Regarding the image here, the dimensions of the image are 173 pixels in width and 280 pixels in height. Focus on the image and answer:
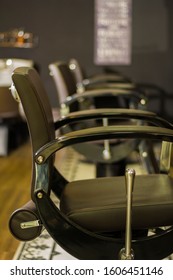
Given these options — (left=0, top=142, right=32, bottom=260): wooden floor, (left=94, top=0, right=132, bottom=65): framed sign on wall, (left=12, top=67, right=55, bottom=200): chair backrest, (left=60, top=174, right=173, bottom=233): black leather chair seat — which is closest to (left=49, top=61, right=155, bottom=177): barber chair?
(left=0, top=142, right=32, bottom=260): wooden floor

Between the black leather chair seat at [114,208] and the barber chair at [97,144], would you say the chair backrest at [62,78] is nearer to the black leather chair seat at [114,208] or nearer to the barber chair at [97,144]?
the barber chair at [97,144]

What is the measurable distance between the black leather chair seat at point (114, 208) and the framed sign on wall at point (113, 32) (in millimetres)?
4603

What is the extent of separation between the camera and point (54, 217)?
175cm

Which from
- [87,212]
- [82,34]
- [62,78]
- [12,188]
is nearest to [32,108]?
[87,212]

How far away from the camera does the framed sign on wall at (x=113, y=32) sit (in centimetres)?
631

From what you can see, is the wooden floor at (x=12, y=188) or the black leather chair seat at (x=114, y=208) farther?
the wooden floor at (x=12, y=188)

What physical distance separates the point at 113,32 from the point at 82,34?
37 centimetres

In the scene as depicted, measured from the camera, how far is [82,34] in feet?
21.0

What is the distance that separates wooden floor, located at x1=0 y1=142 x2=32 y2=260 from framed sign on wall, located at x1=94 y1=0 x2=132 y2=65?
1492 mm

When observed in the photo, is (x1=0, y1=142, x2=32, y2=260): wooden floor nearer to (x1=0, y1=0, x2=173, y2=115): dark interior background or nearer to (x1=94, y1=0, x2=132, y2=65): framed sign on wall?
(x1=0, y1=0, x2=173, y2=115): dark interior background

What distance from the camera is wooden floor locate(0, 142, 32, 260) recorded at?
2.92m

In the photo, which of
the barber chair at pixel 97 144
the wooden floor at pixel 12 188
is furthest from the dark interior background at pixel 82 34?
the barber chair at pixel 97 144
